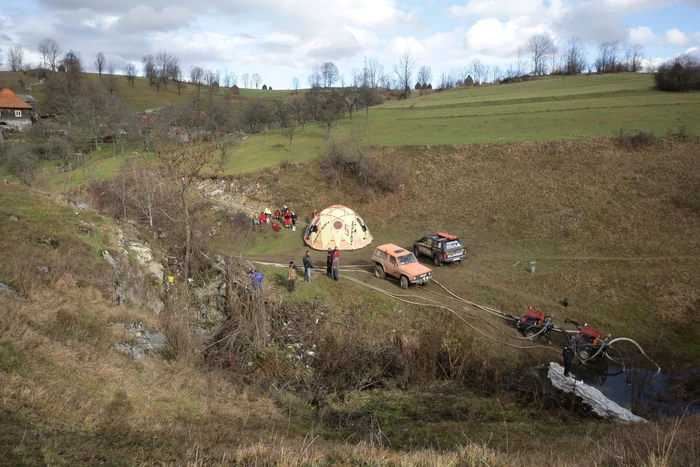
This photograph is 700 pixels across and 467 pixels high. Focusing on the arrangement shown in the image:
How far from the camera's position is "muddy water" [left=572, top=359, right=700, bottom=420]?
1348 centimetres

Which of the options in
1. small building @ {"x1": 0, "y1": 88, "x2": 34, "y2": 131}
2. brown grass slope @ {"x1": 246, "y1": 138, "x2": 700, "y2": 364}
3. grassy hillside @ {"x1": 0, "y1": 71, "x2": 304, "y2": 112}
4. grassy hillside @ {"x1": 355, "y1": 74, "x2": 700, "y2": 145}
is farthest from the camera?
grassy hillside @ {"x1": 0, "y1": 71, "x2": 304, "y2": 112}

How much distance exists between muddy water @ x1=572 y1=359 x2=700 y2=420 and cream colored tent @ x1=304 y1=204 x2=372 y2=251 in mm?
13764

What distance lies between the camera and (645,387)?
1477 cm

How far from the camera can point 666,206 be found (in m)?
26.8

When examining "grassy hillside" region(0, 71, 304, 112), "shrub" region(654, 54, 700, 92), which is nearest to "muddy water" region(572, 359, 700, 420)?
"shrub" region(654, 54, 700, 92)

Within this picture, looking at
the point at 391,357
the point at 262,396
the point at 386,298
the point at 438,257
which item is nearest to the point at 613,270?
the point at 438,257

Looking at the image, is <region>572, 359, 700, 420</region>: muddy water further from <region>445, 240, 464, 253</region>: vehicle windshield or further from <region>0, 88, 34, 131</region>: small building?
<region>0, 88, 34, 131</region>: small building

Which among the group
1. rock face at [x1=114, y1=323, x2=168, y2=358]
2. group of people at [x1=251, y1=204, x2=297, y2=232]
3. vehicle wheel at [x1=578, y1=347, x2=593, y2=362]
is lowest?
vehicle wheel at [x1=578, y1=347, x2=593, y2=362]

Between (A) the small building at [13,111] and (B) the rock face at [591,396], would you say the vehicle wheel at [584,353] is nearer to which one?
(B) the rock face at [591,396]

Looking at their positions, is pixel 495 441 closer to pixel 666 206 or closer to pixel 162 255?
pixel 162 255

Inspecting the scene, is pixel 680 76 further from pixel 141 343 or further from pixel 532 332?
pixel 141 343

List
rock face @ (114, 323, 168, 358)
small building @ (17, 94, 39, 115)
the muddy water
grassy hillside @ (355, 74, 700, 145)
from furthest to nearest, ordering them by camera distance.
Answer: small building @ (17, 94, 39, 115) → grassy hillside @ (355, 74, 700, 145) → the muddy water → rock face @ (114, 323, 168, 358)

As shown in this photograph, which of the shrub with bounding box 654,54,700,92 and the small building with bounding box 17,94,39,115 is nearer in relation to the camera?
the shrub with bounding box 654,54,700,92

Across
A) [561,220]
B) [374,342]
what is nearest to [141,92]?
[561,220]
